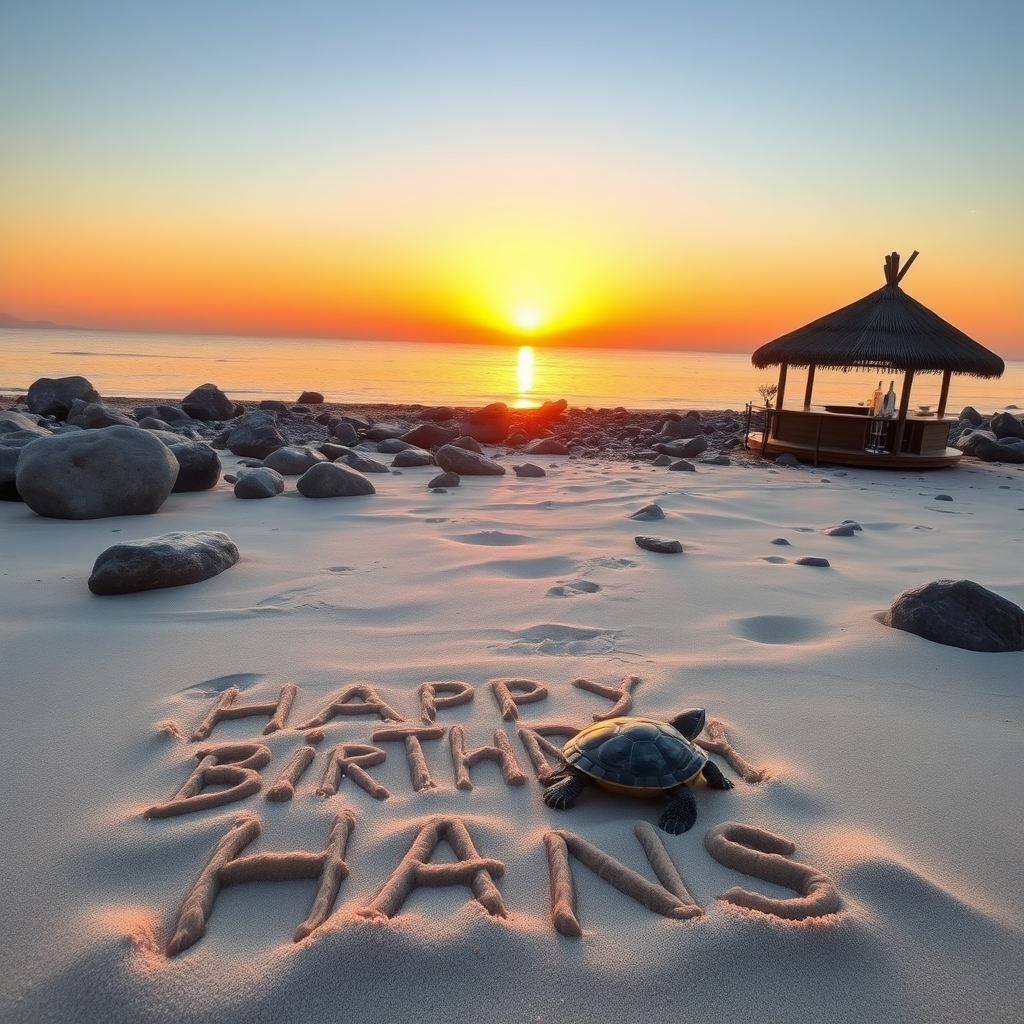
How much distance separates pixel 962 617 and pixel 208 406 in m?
17.3

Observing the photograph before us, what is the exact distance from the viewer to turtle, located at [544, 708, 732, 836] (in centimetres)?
247

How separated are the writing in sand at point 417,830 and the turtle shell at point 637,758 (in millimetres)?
136

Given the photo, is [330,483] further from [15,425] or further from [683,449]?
[683,449]

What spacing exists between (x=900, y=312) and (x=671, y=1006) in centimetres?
1401

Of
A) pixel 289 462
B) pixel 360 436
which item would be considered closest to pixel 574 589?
pixel 289 462

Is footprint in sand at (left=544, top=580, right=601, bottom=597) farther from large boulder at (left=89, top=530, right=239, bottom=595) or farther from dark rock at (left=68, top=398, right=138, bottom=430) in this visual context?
dark rock at (left=68, top=398, right=138, bottom=430)

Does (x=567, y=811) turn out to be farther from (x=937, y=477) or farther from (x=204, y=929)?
(x=937, y=477)

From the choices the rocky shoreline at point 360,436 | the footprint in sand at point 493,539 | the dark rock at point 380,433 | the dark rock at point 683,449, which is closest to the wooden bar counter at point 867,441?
the rocky shoreline at point 360,436

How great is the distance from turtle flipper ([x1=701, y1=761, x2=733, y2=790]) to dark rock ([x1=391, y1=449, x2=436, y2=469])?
888 cm

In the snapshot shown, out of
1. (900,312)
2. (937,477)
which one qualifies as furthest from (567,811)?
(900,312)

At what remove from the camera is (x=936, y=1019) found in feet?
5.63

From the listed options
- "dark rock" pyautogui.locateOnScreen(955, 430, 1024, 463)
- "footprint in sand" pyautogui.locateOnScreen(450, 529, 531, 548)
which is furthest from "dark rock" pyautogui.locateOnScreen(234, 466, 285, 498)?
"dark rock" pyautogui.locateOnScreen(955, 430, 1024, 463)

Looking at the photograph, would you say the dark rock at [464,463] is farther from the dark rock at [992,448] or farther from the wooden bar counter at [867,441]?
the dark rock at [992,448]

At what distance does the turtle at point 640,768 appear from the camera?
8.09 feet
